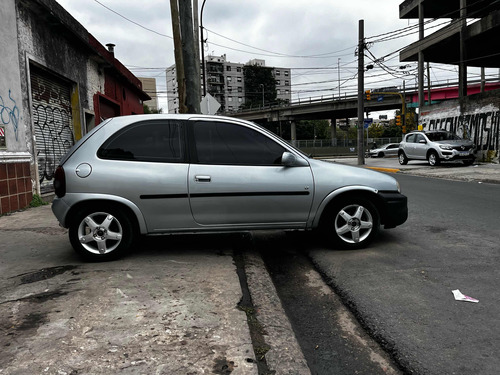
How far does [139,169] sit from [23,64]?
17.9 ft

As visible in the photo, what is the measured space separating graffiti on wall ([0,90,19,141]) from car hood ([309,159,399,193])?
19.2 ft

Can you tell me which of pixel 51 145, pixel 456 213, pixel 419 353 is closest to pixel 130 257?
pixel 419 353

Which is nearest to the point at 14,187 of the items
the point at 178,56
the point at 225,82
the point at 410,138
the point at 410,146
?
the point at 178,56

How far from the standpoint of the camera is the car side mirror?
442cm

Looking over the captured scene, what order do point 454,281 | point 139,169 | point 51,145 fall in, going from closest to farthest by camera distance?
point 454,281 < point 139,169 < point 51,145

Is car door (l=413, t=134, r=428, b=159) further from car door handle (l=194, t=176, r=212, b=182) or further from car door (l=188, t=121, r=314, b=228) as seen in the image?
car door handle (l=194, t=176, r=212, b=182)

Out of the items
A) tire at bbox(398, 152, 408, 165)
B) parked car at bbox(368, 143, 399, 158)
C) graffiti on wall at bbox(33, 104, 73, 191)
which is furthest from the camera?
parked car at bbox(368, 143, 399, 158)

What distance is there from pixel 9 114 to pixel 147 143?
4.56 meters

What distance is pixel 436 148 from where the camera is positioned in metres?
17.9

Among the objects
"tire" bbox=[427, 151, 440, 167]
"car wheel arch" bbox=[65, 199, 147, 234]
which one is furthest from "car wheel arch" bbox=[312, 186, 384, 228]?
"tire" bbox=[427, 151, 440, 167]

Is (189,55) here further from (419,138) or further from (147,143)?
(419,138)

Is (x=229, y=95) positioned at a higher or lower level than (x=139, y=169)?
higher

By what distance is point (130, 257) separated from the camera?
4.48 m

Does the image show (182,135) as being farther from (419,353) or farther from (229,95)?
(229,95)
